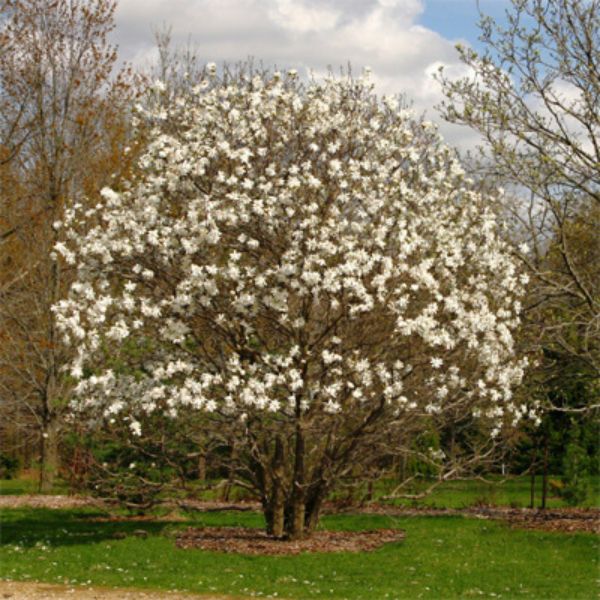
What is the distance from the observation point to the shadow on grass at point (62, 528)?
17406 mm

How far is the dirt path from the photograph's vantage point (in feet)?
38.3

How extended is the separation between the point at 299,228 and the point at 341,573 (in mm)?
5235

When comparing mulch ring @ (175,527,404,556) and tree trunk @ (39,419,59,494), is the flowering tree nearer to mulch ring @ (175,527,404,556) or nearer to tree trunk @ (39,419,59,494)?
mulch ring @ (175,527,404,556)

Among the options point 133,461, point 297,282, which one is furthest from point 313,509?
point 133,461

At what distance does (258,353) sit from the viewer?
1588 cm

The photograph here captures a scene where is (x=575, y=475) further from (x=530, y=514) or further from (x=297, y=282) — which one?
(x=297, y=282)

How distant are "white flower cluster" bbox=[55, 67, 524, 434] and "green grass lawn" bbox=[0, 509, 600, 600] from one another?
2.32 m

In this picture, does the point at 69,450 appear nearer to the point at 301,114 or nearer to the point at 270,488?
the point at 270,488

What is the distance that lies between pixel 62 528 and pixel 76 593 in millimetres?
7331

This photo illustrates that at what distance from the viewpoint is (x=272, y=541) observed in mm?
16859

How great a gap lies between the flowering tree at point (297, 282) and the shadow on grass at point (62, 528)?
278 centimetres

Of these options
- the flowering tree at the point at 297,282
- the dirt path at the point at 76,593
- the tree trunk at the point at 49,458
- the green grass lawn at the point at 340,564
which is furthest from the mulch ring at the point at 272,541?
the tree trunk at the point at 49,458

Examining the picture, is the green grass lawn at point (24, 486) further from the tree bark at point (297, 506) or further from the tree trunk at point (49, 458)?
the tree bark at point (297, 506)

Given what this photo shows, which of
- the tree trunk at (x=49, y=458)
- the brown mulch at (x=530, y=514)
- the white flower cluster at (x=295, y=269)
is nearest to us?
the white flower cluster at (x=295, y=269)
